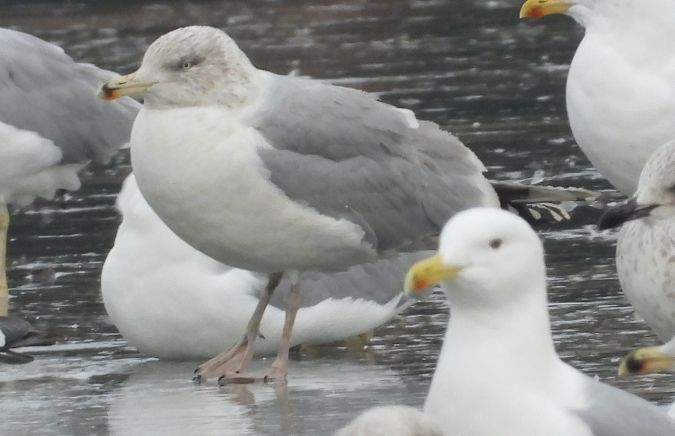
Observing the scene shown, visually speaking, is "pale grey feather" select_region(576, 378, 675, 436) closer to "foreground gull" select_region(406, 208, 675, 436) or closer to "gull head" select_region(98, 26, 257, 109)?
"foreground gull" select_region(406, 208, 675, 436)

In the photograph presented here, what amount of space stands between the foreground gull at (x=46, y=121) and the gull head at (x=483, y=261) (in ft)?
18.4

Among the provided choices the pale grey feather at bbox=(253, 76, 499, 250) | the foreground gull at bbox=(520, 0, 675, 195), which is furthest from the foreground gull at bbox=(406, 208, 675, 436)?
the foreground gull at bbox=(520, 0, 675, 195)

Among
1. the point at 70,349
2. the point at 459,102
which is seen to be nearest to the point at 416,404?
the point at 70,349

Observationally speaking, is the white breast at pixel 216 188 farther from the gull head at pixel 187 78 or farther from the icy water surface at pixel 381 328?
the icy water surface at pixel 381 328

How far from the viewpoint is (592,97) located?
947cm

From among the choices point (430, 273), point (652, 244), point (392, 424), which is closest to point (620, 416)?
point (430, 273)

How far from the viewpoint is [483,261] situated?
17.5 feet

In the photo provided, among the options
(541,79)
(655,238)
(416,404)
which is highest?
(655,238)

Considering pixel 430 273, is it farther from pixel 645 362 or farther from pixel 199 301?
pixel 199 301

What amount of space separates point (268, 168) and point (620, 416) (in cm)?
264

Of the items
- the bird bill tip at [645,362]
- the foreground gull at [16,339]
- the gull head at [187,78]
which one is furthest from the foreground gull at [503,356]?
the foreground gull at [16,339]

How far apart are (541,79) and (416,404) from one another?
8.70 m

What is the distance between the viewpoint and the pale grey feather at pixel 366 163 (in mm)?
7852

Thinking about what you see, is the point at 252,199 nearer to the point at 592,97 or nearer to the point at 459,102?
the point at 592,97
